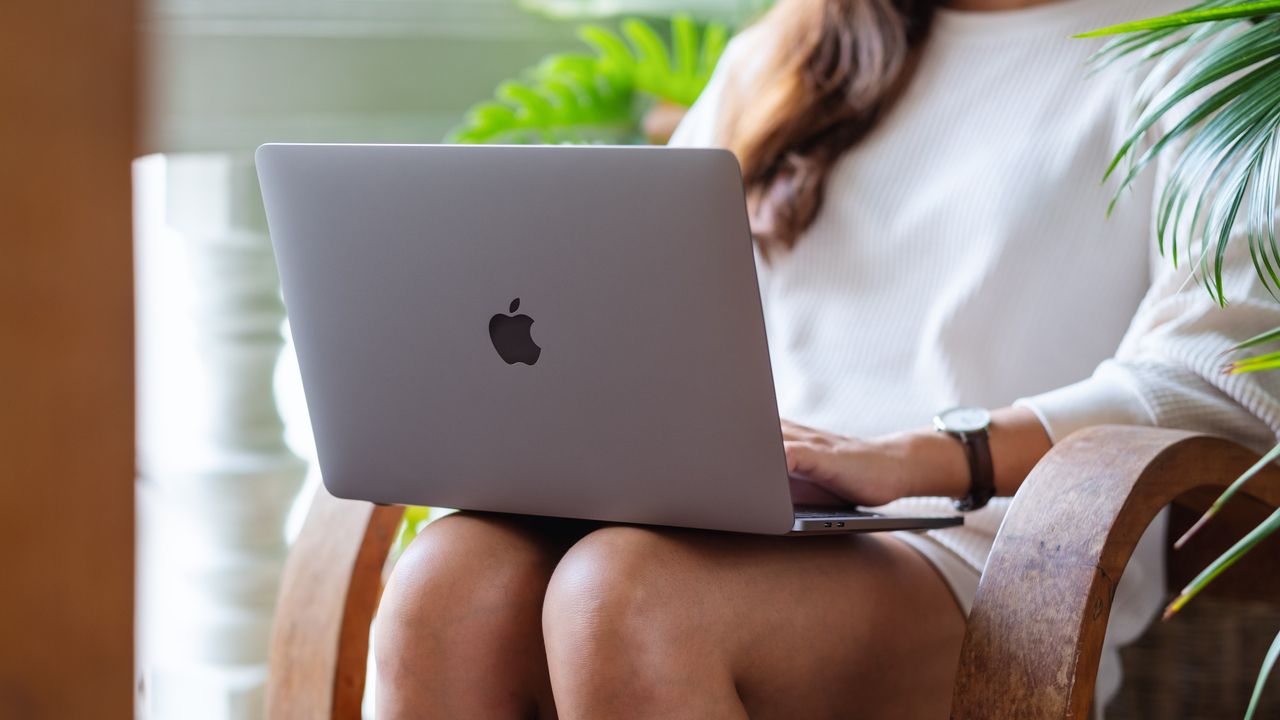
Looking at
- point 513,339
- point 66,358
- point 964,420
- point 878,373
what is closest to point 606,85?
point 878,373

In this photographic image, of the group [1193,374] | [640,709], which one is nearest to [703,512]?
[640,709]

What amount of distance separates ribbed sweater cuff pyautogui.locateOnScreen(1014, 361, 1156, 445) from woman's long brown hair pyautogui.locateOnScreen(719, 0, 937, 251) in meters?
0.40

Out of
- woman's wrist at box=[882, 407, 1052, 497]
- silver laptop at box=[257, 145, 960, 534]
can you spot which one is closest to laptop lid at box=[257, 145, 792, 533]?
silver laptop at box=[257, 145, 960, 534]

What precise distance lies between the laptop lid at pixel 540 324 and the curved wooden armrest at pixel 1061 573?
150 mm

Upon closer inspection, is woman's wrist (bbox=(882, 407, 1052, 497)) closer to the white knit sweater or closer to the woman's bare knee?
the white knit sweater

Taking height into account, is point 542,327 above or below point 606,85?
above

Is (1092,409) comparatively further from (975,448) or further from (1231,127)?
(1231,127)

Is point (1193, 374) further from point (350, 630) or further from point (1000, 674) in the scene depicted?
point (350, 630)

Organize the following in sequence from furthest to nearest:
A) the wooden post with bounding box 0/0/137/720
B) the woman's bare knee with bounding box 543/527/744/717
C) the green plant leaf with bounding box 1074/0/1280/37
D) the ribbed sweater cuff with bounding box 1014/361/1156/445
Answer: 1. the ribbed sweater cuff with bounding box 1014/361/1156/445
2. the woman's bare knee with bounding box 543/527/744/717
3. the green plant leaf with bounding box 1074/0/1280/37
4. the wooden post with bounding box 0/0/137/720

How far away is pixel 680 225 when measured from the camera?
80 centimetres

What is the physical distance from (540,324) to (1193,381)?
0.61m

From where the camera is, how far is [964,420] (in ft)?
3.63

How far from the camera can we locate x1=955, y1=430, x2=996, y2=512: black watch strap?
1088mm

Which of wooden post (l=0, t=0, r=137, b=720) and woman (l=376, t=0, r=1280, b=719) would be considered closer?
wooden post (l=0, t=0, r=137, b=720)
